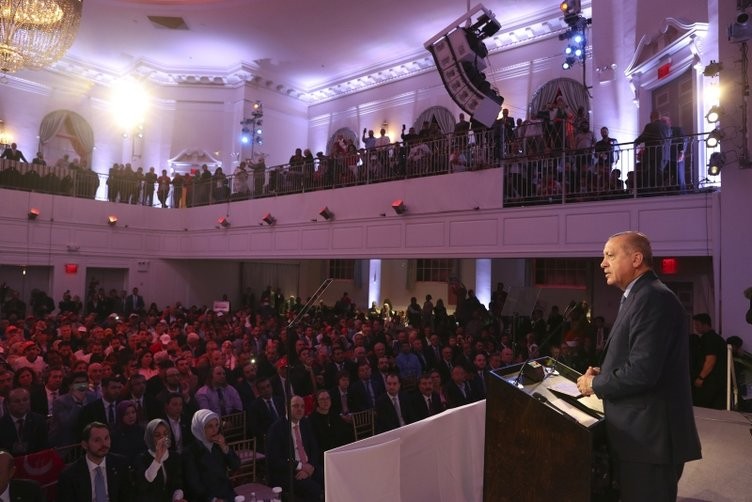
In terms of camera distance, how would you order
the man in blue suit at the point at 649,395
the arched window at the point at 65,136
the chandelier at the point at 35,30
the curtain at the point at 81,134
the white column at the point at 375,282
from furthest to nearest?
the curtain at the point at 81,134
the white column at the point at 375,282
the arched window at the point at 65,136
the chandelier at the point at 35,30
the man in blue suit at the point at 649,395

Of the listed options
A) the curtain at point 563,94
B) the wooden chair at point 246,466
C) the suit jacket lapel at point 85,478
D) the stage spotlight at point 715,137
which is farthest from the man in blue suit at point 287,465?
the curtain at point 563,94

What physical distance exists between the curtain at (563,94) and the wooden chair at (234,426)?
1118cm

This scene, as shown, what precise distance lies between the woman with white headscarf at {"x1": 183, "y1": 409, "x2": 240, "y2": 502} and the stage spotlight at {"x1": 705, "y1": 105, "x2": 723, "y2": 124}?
7.38 metres

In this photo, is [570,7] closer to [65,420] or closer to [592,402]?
[592,402]

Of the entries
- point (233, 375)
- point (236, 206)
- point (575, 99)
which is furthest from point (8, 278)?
point (575, 99)

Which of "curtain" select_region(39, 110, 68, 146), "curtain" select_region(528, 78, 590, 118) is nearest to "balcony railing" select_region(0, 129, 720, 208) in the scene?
"curtain" select_region(39, 110, 68, 146)

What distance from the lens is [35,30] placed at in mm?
8445

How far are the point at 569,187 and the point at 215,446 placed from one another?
23.1 feet

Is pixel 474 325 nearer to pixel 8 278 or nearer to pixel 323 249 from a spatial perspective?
pixel 323 249

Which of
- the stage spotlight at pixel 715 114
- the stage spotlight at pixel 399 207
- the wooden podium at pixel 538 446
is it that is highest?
the stage spotlight at pixel 715 114

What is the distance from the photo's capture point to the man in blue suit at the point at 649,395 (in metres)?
2.25

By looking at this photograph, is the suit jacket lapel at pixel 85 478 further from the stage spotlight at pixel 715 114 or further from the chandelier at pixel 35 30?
the stage spotlight at pixel 715 114

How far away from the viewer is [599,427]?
2.50 meters

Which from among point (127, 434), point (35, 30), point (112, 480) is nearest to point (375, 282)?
point (35, 30)
